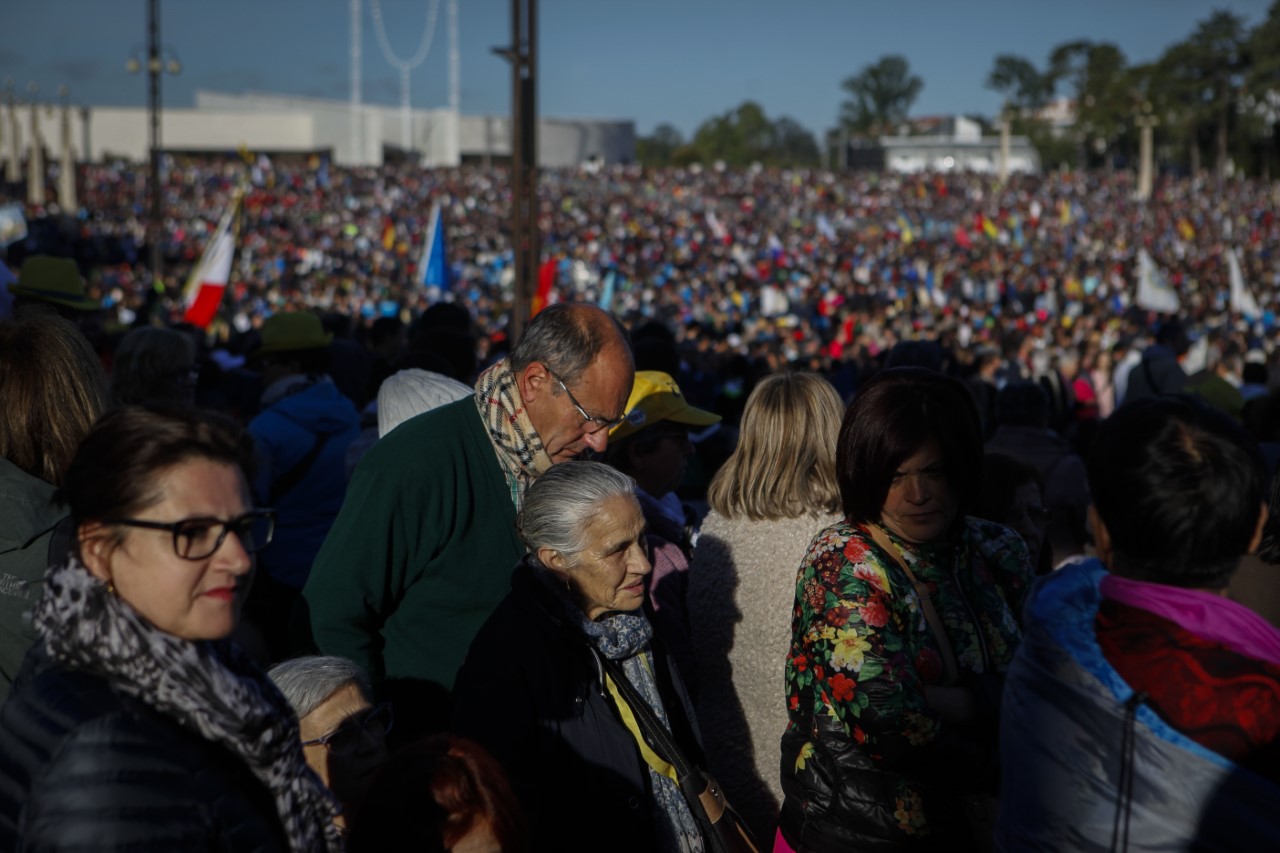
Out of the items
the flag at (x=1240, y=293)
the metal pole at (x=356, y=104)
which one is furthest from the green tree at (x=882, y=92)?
the flag at (x=1240, y=293)

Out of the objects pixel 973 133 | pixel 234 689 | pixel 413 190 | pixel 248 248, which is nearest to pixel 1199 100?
pixel 973 133

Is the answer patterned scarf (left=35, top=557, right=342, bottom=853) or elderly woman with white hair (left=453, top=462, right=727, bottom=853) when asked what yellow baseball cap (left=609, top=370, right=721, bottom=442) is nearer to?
elderly woman with white hair (left=453, top=462, right=727, bottom=853)

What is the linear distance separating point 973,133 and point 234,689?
11891 cm

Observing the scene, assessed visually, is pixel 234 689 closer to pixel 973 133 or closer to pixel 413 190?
pixel 413 190

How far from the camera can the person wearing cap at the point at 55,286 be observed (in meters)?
5.45

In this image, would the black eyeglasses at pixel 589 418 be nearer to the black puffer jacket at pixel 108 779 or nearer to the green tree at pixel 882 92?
the black puffer jacket at pixel 108 779

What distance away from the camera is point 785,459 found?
3191 millimetres

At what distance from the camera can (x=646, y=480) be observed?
4.07 meters

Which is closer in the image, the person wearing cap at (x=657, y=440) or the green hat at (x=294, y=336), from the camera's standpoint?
the person wearing cap at (x=657, y=440)

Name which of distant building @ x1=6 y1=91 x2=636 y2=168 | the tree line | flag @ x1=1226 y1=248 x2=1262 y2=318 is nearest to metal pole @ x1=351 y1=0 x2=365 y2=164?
distant building @ x1=6 y1=91 x2=636 y2=168

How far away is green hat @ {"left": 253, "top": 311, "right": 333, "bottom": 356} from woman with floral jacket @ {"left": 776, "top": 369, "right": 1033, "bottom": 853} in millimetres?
3135

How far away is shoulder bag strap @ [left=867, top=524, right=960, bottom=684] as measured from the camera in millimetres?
2438

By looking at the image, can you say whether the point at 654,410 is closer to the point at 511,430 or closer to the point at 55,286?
the point at 511,430

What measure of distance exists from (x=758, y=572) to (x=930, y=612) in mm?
740
